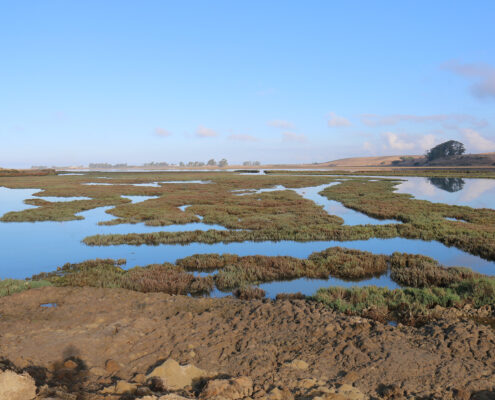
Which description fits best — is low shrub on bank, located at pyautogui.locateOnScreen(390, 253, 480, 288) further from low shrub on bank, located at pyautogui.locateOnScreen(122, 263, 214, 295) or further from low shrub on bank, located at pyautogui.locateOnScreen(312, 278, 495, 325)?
low shrub on bank, located at pyautogui.locateOnScreen(122, 263, 214, 295)

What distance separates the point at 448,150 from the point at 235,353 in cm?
20477

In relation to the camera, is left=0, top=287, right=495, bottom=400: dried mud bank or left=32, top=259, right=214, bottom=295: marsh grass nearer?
left=0, top=287, right=495, bottom=400: dried mud bank

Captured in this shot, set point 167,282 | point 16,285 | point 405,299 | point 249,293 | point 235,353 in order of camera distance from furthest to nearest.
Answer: point 167,282 < point 16,285 < point 249,293 < point 405,299 < point 235,353

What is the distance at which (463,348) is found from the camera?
666 cm

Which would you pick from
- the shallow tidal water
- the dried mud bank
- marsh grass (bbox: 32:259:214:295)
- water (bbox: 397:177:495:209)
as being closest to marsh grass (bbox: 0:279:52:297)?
marsh grass (bbox: 32:259:214:295)

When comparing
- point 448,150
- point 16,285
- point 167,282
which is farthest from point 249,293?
point 448,150

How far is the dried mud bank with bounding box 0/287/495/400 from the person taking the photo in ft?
17.6

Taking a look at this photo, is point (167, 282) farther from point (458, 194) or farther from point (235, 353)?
point (458, 194)

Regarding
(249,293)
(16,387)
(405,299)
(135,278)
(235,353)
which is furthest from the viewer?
(135,278)

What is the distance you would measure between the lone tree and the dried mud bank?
198694 mm

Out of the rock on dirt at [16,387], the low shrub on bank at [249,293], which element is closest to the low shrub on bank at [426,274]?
the low shrub on bank at [249,293]

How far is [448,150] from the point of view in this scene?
178 meters

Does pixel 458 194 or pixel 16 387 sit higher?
pixel 458 194

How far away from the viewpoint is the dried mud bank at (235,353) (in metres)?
5.36
